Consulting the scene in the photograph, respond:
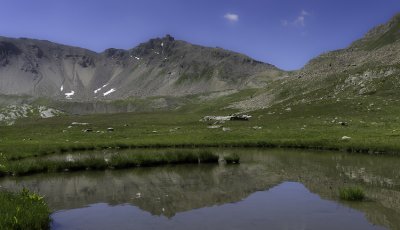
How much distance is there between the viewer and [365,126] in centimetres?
7812

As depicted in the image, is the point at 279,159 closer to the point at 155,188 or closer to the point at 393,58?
the point at 155,188

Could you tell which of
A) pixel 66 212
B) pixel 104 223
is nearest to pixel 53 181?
pixel 66 212

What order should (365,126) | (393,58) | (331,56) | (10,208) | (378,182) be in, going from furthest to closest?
1. (331,56)
2. (393,58)
3. (365,126)
4. (378,182)
5. (10,208)

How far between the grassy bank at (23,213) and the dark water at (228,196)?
1.61 m

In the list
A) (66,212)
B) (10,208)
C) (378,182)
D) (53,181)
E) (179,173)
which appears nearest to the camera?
(10,208)

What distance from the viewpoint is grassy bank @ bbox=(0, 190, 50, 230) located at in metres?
18.5

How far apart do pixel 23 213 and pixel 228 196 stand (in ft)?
45.2

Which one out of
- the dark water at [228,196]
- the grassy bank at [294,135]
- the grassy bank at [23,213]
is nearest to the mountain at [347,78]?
the grassy bank at [294,135]

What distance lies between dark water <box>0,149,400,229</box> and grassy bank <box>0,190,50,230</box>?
1.61m

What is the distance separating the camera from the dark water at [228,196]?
74.5 ft

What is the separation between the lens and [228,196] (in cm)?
2945

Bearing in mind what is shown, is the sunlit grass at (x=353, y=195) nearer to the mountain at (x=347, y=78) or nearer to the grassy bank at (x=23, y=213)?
the grassy bank at (x=23, y=213)

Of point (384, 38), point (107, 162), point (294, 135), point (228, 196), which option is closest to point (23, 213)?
point (228, 196)

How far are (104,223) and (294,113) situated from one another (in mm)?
93192
